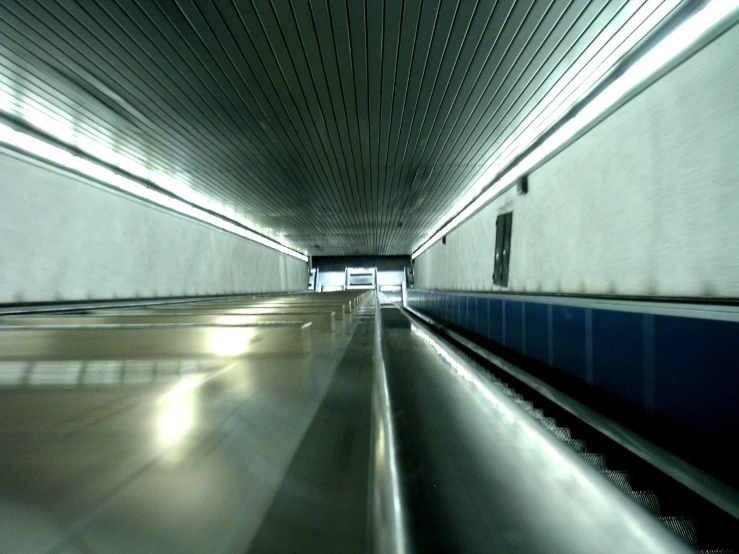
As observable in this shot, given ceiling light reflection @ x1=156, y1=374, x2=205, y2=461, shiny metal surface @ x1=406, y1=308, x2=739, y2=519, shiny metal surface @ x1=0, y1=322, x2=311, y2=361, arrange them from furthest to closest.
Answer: shiny metal surface @ x1=0, y1=322, x2=311, y2=361 < shiny metal surface @ x1=406, y1=308, x2=739, y2=519 < ceiling light reflection @ x1=156, y1=374, x2=205, y2=461

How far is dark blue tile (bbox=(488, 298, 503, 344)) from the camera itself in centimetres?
813

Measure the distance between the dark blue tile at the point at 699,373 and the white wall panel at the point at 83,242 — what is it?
7.59 meters

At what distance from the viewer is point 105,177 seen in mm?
7953

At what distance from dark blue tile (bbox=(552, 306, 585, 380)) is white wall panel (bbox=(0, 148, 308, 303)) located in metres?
7.34

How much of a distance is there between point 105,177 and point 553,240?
323 inches

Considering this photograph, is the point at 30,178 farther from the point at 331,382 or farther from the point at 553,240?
the point at 553,240

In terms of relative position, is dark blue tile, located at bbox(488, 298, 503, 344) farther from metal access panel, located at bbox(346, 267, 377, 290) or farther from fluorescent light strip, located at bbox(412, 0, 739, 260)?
metal access panel, located at bbox(346, 267, 377, 290)

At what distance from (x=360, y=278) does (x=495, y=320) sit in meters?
23.9

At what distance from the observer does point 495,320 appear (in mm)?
8500

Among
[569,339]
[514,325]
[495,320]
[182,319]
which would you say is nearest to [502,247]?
[495,320]

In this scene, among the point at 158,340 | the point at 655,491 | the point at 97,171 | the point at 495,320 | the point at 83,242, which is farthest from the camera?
the point at 495,320

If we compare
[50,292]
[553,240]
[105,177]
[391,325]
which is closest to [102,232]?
[105,177]

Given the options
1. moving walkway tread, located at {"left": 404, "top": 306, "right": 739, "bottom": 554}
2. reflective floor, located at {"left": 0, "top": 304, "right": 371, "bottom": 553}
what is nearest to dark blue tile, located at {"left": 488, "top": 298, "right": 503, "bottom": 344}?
moving walkway tread, located at {"left": 404, "top": 306, "right": 739, "bottom": 554}

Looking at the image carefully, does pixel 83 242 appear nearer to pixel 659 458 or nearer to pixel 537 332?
pixel 537 332
